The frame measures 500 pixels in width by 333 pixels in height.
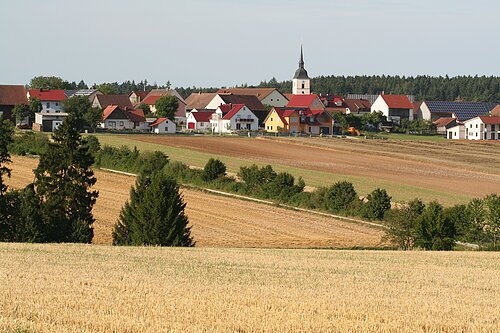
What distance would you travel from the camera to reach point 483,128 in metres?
124

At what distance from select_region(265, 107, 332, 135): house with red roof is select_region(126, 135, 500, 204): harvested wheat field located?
15.8 meters

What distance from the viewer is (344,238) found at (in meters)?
40.9

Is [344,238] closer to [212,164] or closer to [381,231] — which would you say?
[381,231]

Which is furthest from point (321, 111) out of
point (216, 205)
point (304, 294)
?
point (304, 294)

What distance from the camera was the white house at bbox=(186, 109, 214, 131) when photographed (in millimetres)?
133375

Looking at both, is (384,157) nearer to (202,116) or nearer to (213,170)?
(213,170)

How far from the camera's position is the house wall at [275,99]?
15338 cm

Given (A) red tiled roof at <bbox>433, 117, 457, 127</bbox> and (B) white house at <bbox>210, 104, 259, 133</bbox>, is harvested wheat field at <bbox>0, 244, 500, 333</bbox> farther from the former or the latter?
(A) red tiled roof at <bbox>433, 117, 457, 127</bbox>

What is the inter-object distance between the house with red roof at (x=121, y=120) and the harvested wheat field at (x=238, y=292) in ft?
309

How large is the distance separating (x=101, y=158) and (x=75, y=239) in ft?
120

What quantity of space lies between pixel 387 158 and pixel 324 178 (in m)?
20.9

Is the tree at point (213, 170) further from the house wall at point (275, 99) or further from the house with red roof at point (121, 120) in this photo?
the house wall at point (275, 99)

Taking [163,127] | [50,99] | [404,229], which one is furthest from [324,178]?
[50,99]

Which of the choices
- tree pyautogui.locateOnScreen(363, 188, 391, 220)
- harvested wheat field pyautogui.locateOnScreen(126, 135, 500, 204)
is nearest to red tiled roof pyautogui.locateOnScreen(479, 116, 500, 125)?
harvested wheat field pyautogui.locateOnScreen(126, 135, 500, 204)
